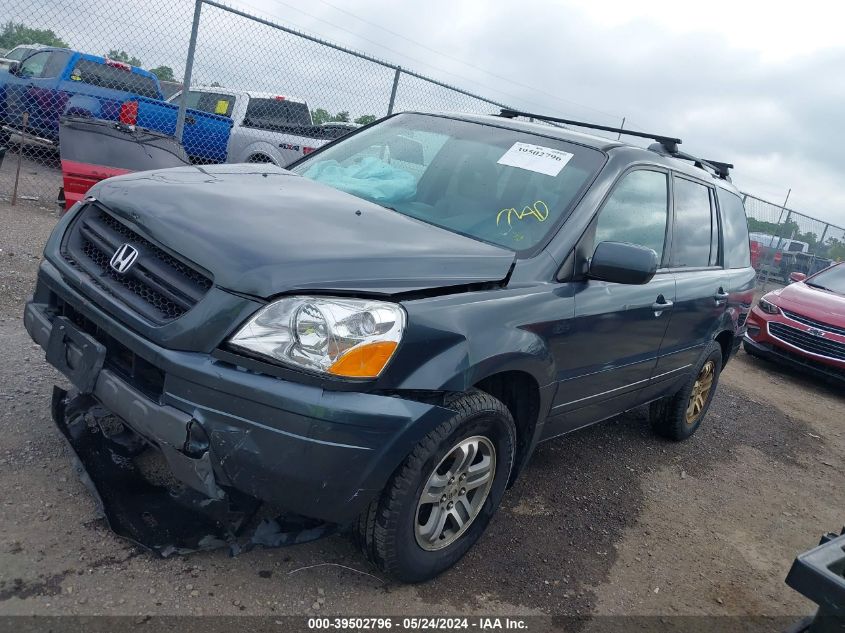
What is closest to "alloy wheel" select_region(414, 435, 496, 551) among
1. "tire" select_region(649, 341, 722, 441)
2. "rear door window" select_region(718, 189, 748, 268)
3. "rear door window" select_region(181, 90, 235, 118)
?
"tire" select_region(649, 341, 722, 441)

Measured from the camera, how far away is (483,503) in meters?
2.90

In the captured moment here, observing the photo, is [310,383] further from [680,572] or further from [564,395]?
[680,572]

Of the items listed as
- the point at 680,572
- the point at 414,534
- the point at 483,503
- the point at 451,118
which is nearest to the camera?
the point at 414,534

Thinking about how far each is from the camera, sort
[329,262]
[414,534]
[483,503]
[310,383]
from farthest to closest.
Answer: [483,503] < [414,534] < [329,262] < [310,383]

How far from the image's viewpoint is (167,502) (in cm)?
276

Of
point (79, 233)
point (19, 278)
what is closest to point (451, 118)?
point (79, 233)

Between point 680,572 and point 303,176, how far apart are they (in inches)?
105

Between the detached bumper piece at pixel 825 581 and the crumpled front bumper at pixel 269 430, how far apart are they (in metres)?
1.14

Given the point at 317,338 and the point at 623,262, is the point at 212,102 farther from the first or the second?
the point at 317,338

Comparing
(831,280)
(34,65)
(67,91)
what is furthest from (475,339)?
(34,65)

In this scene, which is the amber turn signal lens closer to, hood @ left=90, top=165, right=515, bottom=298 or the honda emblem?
hood @ left=90, top=165, right=515, bottom=298

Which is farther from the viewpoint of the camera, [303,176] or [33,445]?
[303,176]

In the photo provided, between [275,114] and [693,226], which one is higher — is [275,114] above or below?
below

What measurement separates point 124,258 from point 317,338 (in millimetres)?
893
